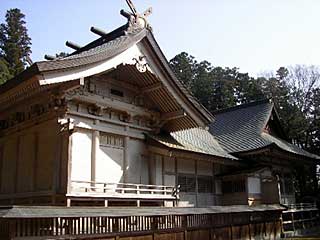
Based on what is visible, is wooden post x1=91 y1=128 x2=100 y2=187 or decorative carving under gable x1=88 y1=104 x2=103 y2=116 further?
decorative carving under gable x1=88 y1=104 x2=103 y2=116

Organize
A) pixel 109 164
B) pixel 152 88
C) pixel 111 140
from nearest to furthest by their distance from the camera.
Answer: pixel 109 164 → pixel 111 140 → pixel 152 88

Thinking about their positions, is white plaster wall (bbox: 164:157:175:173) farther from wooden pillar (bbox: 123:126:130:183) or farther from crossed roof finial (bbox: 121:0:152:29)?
crossed roof finial (bbox: 121:0:152:29)

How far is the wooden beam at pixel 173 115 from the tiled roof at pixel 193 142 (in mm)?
825

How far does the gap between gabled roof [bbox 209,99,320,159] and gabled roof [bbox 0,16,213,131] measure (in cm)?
677

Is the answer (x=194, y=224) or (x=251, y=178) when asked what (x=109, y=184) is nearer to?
(x=194, y=224)

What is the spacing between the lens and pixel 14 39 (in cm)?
5294

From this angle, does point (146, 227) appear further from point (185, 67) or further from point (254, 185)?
point (185, 67)

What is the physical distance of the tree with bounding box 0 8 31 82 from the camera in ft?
159

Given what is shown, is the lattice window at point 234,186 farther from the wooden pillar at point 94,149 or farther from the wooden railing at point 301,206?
the wooden pillar at point 94,149

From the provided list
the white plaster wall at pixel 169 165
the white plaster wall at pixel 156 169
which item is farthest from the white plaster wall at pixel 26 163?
the white plaster wall at pixel 169 165

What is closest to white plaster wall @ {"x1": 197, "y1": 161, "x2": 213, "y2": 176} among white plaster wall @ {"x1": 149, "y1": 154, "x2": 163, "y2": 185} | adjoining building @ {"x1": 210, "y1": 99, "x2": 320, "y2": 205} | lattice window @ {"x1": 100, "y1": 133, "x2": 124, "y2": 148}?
adjoining building @ {"x1": 210, "y1": 99, "x2": 320, "y2": 205}

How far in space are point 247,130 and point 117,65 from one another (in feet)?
45.5

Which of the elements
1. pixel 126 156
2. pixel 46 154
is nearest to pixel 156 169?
pixel 126 156

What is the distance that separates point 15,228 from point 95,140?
5.81 meters
